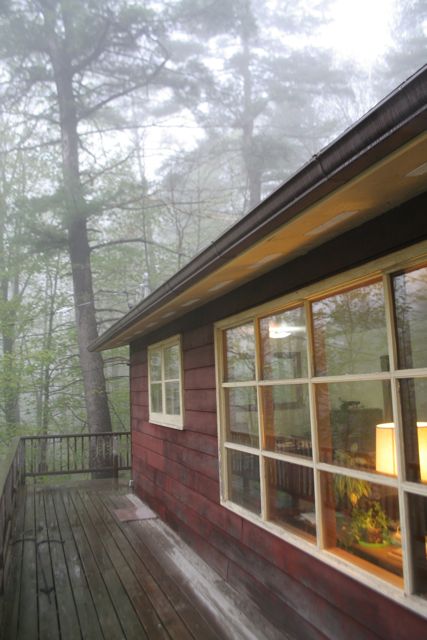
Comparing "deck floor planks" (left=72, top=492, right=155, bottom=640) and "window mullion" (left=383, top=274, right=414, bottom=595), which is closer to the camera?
"window mullion" (left=383, top=274, right=414, bottom=595)

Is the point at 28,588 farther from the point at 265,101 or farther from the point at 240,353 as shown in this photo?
the point at 265,101

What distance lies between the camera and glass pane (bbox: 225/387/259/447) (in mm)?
3141

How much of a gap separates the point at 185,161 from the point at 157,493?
37.5 feet

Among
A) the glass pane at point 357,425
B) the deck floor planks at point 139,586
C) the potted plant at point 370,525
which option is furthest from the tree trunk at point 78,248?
the potted plant at point 370,525

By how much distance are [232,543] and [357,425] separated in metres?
1.56

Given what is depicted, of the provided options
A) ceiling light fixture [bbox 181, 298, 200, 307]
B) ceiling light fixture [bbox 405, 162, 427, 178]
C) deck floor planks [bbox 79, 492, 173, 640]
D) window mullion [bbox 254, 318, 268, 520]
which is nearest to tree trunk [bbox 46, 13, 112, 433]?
deck floor planks [bbox 79, 492, 173, 640]

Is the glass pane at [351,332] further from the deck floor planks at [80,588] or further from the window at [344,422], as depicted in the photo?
the deck floor planks at [80,588]

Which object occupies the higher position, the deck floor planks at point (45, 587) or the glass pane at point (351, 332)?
the glass pane at point (351, 332)

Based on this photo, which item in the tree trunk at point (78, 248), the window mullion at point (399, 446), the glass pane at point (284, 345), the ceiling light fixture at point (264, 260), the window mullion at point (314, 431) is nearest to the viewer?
the window mullion at point (399, 446)

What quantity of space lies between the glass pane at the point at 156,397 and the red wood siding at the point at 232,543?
231 millimetres

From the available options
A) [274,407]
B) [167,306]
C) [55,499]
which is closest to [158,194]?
[55,499]

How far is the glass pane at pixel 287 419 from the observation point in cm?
258

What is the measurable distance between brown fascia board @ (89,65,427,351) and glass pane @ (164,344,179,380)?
2.43 meters

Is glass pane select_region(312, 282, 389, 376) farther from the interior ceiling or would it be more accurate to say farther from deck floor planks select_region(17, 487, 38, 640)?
deck floor planks select_region(17, 487, 38, 640)
